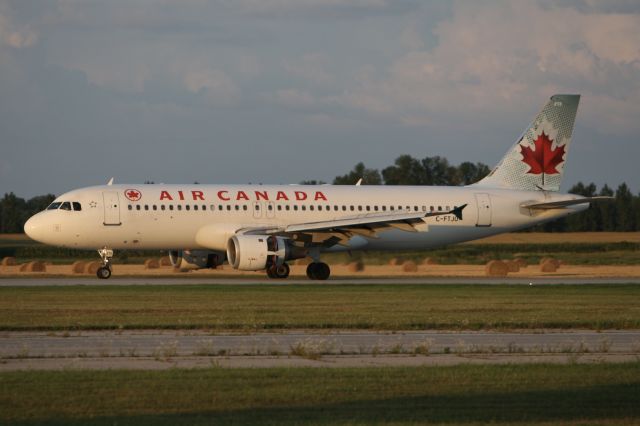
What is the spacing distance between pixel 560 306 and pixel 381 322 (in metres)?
7.18

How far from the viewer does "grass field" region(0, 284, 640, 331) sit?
1009 inches

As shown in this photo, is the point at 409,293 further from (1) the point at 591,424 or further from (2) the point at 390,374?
(1) the point at 591,424

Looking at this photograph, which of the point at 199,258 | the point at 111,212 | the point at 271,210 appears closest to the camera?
the point at 111,212

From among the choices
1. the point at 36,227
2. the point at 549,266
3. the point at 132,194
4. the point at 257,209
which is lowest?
the point at 549,266

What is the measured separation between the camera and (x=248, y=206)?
4609cm

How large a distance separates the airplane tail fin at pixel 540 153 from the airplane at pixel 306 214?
0.04 metres

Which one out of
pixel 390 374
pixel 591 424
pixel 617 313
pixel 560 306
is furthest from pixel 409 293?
pixel 591 424

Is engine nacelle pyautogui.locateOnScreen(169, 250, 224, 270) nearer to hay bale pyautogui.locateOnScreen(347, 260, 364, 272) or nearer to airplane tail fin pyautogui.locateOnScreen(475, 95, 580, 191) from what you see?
hay bale pyautogui.locateOnScreen(347, 260, 364, 272)

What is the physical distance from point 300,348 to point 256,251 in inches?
921

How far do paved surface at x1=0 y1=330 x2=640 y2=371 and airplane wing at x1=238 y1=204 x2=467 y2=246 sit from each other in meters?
20.2

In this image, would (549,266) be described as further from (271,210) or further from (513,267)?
(271,210)

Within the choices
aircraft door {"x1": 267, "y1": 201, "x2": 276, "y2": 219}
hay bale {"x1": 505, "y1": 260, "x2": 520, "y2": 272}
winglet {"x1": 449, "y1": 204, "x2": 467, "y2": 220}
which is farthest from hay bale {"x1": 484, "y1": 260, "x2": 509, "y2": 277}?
aircraft door {"x1": 267, "y1": 201, "x2": 276, "y2": 219}

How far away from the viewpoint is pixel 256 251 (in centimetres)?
4291

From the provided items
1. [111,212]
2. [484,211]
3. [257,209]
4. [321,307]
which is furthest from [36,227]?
[484,211]
